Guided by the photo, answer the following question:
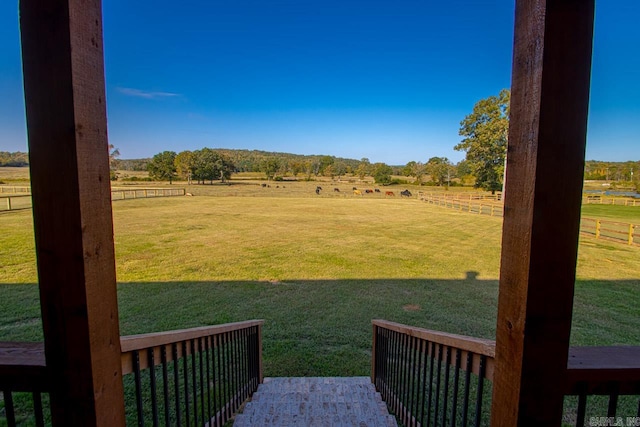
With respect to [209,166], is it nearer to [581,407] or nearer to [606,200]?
[606,200]

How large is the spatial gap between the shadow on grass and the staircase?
521 millimetres

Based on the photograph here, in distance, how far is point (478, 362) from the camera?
4.66ft

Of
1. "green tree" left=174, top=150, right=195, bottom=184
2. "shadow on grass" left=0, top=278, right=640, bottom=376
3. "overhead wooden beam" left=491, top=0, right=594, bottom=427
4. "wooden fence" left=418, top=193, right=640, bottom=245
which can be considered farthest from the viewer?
"green tree" left=174, top=150, right=195, bottom=184

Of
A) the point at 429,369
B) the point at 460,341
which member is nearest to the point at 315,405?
the point at 429,369

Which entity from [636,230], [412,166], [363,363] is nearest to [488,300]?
[363,363]

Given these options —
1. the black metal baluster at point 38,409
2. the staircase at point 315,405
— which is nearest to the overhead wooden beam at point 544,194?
the black metal baluster at point 38,409

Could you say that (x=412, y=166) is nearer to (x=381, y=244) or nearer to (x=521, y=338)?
(x=381, y=244)

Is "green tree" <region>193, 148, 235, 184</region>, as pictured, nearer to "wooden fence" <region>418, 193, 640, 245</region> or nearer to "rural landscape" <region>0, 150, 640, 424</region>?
"wooden fence" <region>418, 193, 640, 245</region>

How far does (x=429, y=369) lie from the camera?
9.02 feet

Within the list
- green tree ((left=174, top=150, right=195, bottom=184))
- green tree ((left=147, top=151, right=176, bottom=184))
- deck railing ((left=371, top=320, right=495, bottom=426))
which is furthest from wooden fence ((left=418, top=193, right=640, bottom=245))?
green tree ((left=147, top=151, right=176, bottom=184))

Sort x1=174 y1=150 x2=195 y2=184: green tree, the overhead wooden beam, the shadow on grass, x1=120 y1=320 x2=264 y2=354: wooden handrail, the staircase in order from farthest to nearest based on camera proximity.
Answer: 1. x1=174 y1=150 x2=195 y2=184: green tree
2. the shadow on grass
3. the staircase
4. x1=120 y1=320 x2=264 y2=354: wooden handrail
5. the overhead wooden beam

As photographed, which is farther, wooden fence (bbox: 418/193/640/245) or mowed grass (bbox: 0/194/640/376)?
wooden fence (bbox: 418/193/640/245)

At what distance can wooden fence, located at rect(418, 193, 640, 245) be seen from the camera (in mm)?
11867

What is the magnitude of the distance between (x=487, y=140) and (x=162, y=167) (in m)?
61.1
